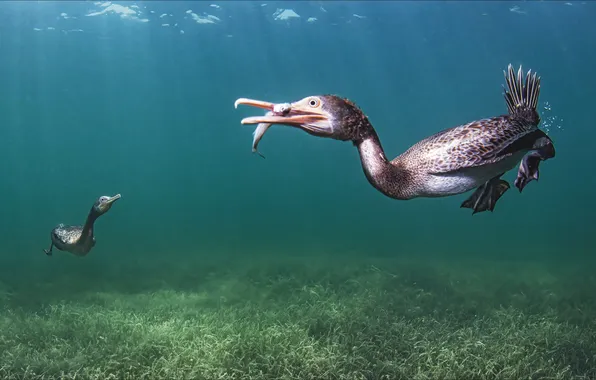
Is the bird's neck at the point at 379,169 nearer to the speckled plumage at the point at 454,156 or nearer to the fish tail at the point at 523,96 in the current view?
the speckled plumage at the point at 454,156

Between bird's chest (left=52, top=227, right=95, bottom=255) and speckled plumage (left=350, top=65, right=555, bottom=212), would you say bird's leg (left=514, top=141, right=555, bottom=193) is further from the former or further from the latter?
bird's chest (left=52, top=227, right=95, bottom=255)

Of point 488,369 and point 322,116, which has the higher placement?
point 322,116

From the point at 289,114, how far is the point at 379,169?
416 millimetres

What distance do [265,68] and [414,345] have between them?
31.5m

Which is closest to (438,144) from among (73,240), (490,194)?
(490,194)

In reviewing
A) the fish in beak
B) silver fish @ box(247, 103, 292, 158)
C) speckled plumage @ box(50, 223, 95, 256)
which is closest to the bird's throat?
the fish in beak

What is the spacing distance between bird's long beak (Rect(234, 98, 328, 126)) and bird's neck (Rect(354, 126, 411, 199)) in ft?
0.71

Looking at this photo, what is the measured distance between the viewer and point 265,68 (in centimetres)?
3619

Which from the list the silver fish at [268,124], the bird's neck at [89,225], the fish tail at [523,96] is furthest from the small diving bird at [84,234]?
the fish tail at [523,96]

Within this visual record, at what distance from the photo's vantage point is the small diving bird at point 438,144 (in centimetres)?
175

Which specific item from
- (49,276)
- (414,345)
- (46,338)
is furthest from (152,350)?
(49,276)

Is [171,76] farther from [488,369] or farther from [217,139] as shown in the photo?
[488,369]

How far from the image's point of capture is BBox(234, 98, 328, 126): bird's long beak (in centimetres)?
168

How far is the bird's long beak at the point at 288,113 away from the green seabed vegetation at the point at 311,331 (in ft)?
16.0
